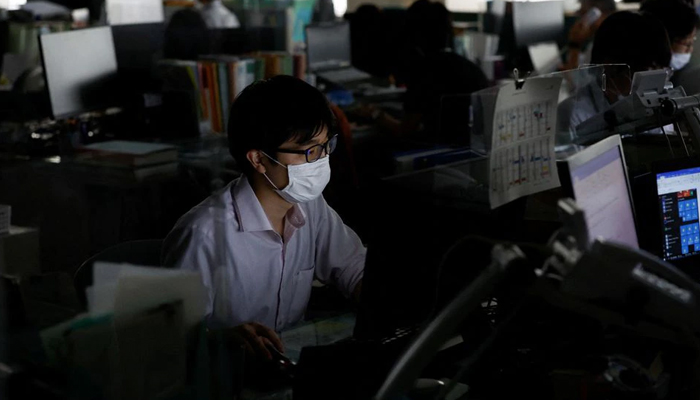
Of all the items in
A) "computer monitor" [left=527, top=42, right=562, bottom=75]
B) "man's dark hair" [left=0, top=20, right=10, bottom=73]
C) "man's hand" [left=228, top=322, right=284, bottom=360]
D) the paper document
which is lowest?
"computer monitor" [left=527, top=42, right=562, bottom=75]

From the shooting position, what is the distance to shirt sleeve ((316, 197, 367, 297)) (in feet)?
6.81

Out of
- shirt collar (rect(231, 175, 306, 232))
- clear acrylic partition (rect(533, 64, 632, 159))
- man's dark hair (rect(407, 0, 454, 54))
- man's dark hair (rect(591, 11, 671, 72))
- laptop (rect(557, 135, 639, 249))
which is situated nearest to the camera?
laptop (rect(557, 135, 639, 249))

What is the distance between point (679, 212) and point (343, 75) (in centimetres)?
357

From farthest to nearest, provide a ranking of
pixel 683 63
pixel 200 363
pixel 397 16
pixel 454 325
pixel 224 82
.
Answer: pixel 397 16, pixel 224 82, pixel 683 63, pixel 200 363, pixel 454 325

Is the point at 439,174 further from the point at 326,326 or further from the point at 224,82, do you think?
the point at 224,82

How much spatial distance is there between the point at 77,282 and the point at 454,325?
829 millimetres

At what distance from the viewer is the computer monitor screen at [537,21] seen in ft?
20.8

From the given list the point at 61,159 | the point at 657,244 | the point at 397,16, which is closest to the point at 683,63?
the point at 657,244

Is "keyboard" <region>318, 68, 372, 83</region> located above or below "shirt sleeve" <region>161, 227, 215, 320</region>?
below

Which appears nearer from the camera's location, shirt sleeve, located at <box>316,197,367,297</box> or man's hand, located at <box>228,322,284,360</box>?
man's hand, located at <box>228,322,284,360</box>

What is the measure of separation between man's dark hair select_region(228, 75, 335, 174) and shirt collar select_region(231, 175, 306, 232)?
0.23 ft

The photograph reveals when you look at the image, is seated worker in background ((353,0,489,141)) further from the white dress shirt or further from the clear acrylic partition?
the white dress shirt

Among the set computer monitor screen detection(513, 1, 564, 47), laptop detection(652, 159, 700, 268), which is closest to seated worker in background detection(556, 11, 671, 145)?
laptop detection(652, 159, 700, 268)

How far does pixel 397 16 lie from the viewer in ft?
22.7
